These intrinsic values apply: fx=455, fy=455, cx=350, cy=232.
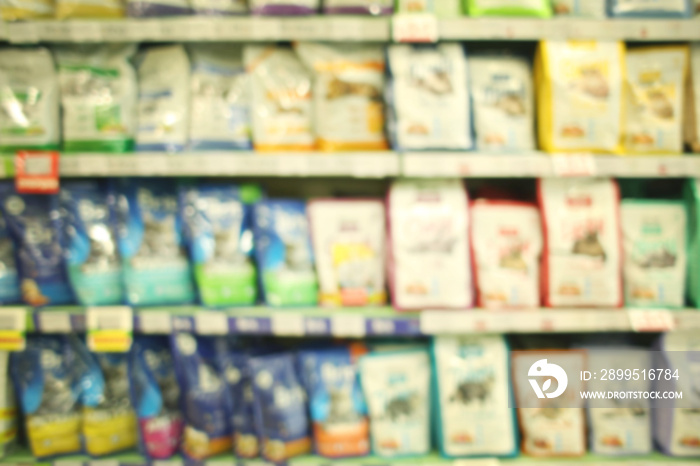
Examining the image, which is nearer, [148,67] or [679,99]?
[679,99]

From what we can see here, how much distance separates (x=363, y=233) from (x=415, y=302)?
0.28m

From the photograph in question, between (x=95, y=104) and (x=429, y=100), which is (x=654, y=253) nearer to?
(x=429, y=100)

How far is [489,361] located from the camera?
4.80ft

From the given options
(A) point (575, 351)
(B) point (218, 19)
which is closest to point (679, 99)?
(A) point (575, 351)

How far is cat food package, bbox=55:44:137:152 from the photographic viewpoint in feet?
4.88

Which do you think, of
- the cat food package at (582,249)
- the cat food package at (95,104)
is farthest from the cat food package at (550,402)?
the cat food package at (95,104)

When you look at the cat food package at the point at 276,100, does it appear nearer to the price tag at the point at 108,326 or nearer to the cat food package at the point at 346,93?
the cat food package at the point at 346,93

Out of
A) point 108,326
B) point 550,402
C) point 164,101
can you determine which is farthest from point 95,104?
point 550,402

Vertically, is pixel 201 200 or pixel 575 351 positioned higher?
pixel 201 200

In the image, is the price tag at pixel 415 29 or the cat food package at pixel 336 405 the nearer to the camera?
the price tag at pixel 415 29

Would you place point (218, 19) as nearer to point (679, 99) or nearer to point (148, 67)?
point (148, 67)

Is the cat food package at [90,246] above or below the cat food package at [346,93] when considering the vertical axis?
below

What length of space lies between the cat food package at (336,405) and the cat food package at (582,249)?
69 centimetres

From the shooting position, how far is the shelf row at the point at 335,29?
1363 mm
